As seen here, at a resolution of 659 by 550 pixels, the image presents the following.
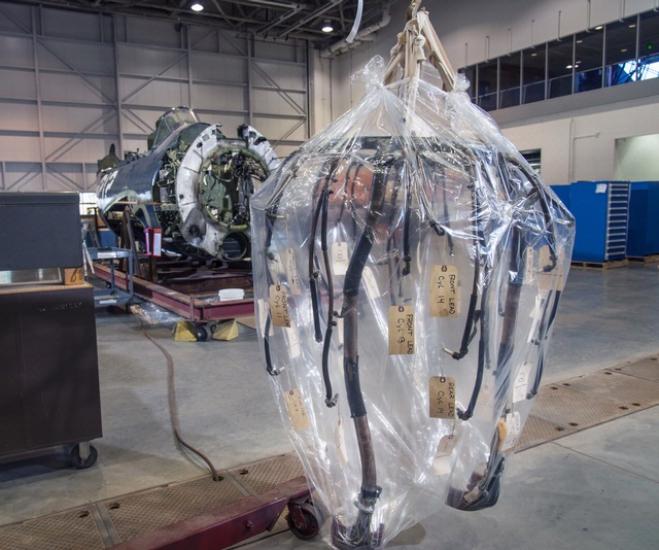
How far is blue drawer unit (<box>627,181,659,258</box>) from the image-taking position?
406 inches

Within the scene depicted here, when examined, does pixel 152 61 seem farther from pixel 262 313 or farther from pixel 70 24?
pixel 262 313

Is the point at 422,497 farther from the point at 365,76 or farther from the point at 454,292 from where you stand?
the point at 365,76

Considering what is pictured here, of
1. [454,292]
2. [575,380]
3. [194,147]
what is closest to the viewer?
[454,292]

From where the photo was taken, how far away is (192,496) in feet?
7.57

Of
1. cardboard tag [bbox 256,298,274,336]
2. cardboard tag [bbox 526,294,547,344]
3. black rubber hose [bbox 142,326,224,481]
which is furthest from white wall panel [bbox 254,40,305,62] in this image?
cardboard tag [bbox 526,294,547,344]

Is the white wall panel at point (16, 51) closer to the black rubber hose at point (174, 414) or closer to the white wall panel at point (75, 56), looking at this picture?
the white wall panel at point (75, 56)

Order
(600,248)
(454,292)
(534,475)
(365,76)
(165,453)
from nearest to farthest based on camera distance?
(454,292) < (365,76) < (534,475) < (165,453) < (600,248)

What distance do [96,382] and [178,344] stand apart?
2438 millimetres

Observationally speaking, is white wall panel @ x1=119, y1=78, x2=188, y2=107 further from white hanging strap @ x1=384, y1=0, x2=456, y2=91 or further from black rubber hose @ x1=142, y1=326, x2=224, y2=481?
white hanging strap @ x1=384, y1=0, x2=456, y2=91

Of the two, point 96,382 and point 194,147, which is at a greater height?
point 194,147

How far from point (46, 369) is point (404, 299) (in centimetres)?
164

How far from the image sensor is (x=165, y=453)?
8.96 feet

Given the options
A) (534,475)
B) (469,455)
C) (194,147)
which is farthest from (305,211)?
(194,147)

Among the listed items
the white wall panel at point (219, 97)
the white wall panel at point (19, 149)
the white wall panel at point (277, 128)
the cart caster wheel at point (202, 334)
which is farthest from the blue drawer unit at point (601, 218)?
the white wall panel at point (19, 149)
